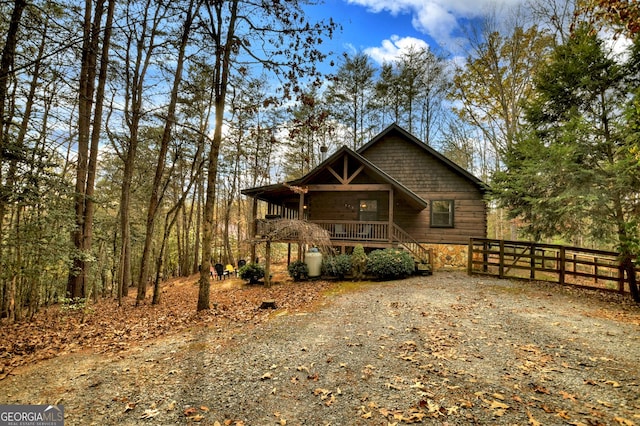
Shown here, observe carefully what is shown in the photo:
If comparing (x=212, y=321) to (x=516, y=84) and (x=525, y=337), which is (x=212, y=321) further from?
(x=516, y=84)

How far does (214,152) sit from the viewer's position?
780 centimetres

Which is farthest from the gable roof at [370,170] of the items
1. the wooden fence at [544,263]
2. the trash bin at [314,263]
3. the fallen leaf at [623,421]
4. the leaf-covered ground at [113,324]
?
the fallen leaf at [623,421]

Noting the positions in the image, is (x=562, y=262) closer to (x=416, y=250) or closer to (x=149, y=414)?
(x=416, y=250)

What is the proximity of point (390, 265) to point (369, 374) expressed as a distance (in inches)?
306

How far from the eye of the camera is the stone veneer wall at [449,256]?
578 inches

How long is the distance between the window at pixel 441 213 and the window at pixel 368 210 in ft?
10.1

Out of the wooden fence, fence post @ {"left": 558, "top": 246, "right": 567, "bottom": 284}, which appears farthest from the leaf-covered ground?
fence post @ {"left": 558, "top": 246, "right": 567, "bottom": 284}

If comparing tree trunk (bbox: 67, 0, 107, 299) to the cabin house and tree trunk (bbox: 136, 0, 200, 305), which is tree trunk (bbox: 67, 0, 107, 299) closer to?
tree trunk (bbox: 136, 0, 200, 305)

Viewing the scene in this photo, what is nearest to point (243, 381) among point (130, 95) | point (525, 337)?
point (525, 337)

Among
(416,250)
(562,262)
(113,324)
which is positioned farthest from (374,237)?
(113,324)

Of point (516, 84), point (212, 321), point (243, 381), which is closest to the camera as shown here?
point (243, 381)

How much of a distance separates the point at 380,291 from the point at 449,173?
9079 mm

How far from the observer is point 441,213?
606 inches

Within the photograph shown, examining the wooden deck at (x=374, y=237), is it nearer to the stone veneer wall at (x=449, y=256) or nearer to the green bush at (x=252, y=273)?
the stone veneer wall at (x=449, y=256)
